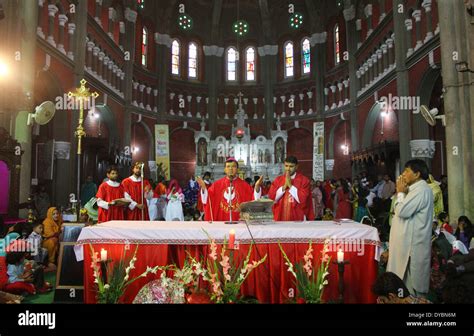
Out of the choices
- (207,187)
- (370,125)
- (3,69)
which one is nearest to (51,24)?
(3,69)

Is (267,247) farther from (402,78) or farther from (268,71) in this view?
(268,71)

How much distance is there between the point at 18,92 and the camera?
973 centimetres

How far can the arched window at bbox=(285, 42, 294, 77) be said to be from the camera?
26720 millimetres

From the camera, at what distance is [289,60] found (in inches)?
1059

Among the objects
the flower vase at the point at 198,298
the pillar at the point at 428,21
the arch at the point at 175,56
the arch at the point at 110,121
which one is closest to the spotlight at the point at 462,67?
the pillar at the point at 428,21

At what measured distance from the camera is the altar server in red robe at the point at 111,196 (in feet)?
22.5

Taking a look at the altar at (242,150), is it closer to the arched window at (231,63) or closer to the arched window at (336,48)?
the arched window at (231,63)

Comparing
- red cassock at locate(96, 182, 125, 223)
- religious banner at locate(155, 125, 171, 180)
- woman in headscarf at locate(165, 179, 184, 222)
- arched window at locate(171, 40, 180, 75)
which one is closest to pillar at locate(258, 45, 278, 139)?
arched window at locate(171, 40, 180, 75)

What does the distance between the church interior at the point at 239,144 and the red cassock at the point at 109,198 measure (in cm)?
5

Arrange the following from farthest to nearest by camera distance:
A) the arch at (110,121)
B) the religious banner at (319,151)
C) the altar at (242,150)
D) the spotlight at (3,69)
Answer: the altar at (242,150), the religious banner at (319,151), the arch at (110,121), the spotlight at (3,69)

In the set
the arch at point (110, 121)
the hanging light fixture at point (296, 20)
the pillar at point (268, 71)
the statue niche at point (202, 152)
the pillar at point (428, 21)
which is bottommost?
the statue niche at point (202, 152)

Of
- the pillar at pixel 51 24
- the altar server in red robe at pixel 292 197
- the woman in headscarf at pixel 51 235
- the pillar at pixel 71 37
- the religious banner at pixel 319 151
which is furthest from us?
the religious banner at pixel 319 151
